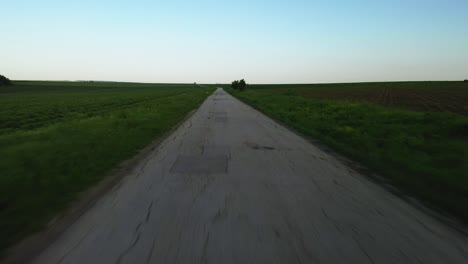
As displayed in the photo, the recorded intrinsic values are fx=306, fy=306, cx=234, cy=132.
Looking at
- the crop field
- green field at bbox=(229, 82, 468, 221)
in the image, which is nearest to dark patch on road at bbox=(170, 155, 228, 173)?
green field at bbox=(229, 82, 468, 221)

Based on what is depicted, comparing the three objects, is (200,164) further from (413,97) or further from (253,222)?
(413,97)

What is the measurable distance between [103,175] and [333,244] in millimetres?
4760

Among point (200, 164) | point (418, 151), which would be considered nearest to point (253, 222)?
point (200, 164)

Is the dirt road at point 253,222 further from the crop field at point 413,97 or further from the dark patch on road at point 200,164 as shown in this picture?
the crop field at point 413,97

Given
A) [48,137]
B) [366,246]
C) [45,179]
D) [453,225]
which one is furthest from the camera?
[48,137]

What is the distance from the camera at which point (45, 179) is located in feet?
19.4

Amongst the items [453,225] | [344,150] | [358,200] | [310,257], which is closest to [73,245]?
[310,257]

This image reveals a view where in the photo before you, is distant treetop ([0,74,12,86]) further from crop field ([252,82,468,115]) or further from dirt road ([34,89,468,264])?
dirt road ([34,89,468,264])

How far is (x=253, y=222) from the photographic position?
3.81m

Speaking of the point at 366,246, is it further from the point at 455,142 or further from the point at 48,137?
the point at 48,137

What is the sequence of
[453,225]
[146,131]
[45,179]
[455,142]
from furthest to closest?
[146,131] → [455,142] → [45,179] → [453,225]

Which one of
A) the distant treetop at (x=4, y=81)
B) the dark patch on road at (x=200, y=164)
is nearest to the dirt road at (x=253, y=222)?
the dark patch on road at (x=200, y=164)

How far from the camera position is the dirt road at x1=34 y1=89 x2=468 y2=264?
3053 millimetres

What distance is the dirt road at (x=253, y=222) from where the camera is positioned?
10.0 ft
